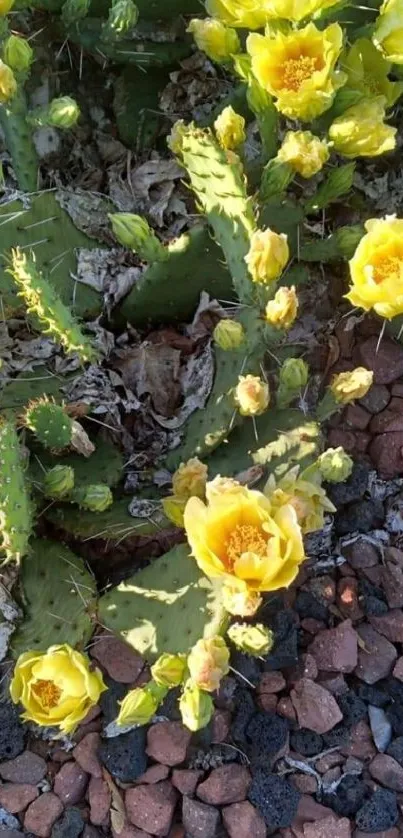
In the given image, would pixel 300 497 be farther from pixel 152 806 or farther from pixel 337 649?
pixel 152 806

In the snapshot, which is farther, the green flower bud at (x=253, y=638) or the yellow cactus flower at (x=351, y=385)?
the yellow cactus flower at (x=351, y=385)

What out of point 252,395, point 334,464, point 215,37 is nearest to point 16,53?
point 215,37

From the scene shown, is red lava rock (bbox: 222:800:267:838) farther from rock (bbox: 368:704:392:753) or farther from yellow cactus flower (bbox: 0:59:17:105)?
yellow cactus flower (bbox: 0:59:17:105)

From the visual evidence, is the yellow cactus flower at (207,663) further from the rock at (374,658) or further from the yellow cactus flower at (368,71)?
the yellow cactus flower at (368,71)

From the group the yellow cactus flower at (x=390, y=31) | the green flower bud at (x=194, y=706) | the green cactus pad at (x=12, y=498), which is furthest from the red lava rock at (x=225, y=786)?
the yellow cactus flower at (x=390, y=31)

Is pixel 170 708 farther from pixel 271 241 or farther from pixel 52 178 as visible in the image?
pixel 52 178

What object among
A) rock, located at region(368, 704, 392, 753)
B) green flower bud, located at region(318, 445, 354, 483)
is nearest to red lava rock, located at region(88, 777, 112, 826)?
rock, located at region(368, 704, 392, 753)
